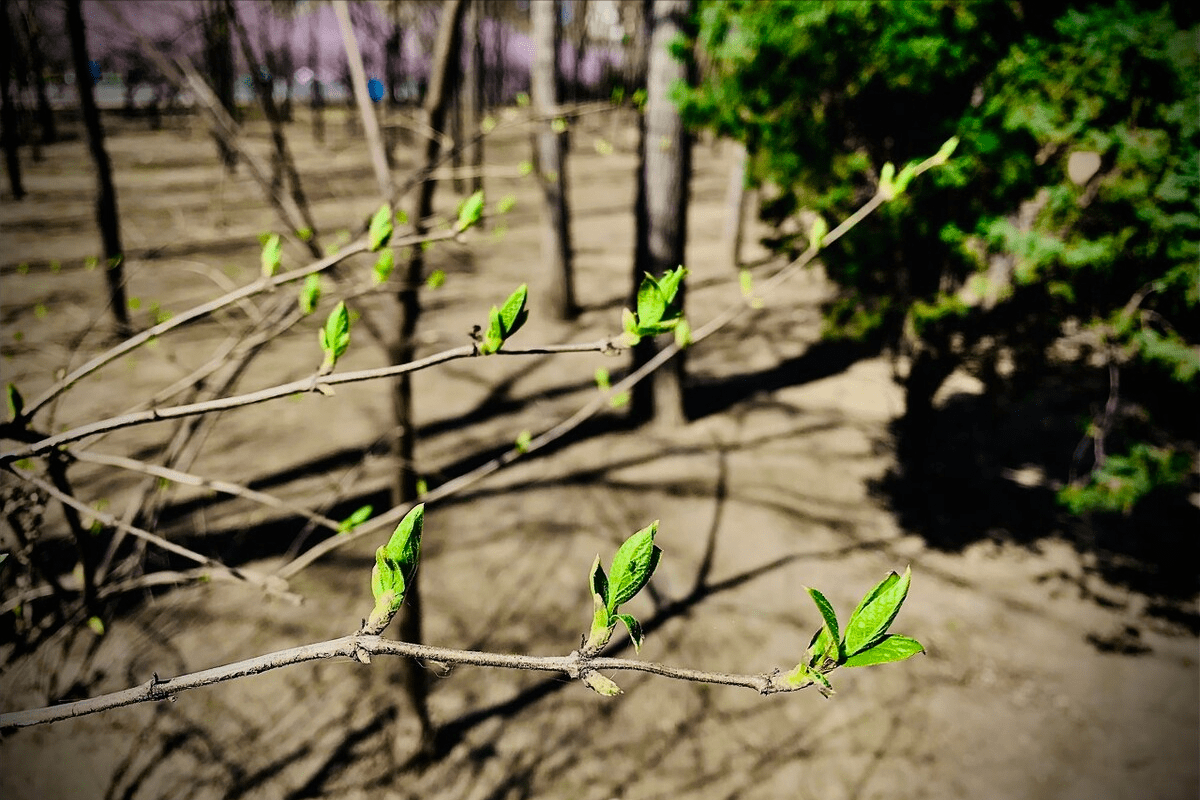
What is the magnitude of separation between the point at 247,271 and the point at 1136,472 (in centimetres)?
1226

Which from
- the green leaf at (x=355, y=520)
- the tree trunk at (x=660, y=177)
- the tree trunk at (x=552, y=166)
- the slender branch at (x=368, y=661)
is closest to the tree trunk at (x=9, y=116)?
the tree trunk at (x=552, y=166)

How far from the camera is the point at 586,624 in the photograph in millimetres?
4660

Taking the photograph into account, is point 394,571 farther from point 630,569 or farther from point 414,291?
point 414,291

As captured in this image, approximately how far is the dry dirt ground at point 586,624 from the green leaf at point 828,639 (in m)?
2.14

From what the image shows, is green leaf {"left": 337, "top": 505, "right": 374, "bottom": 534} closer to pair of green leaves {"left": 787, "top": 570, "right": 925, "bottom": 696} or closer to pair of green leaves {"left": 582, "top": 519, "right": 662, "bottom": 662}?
pair of green leaves {"left": 582, "top": 519, "right": 662, "bottom": 662}

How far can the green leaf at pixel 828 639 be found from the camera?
2.52 feet

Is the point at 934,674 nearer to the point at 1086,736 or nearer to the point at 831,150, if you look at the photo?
the point at 1086,736

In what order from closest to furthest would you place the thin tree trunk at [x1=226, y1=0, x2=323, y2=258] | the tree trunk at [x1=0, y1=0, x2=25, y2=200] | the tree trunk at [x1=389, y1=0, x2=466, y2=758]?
the tree trunk at [x1=389, y1=0, x2=466, y2=758]
the thin tree trunk at [x1=226, y1=0, x2=323, y2=258]
the tree trunk at [x1=0, y1=0, x2=25, y2=200]

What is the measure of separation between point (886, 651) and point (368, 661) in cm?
67

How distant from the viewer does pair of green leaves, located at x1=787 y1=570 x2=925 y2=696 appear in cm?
77

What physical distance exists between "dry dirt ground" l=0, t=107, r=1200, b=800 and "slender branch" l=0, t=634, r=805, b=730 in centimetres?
142

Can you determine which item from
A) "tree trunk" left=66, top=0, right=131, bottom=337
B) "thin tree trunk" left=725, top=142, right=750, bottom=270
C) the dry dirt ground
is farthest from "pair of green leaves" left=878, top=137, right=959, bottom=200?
"thin tree trunk" left=725, top=142, right=750, bottom=270

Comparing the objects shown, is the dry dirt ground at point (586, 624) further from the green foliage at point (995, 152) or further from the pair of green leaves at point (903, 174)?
the green foliage at point (995, 152)

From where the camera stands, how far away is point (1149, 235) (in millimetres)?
3307
